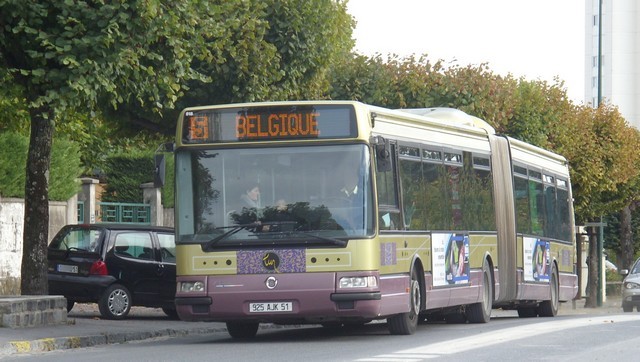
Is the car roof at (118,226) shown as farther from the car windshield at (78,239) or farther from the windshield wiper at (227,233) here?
the windshield wiper at (227,233)

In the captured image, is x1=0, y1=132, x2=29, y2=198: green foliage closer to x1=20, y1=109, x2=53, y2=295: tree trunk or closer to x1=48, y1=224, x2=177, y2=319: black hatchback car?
x1=48, y1=224, x2=177, y2=319: black hatchback car

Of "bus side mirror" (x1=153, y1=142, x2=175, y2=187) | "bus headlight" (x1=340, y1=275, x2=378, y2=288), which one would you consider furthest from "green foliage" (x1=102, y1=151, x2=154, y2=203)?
"bus headlight" (x1=340, y1=275, x2=378, y2=288)

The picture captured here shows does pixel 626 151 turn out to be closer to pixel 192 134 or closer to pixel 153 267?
pixel 153 267

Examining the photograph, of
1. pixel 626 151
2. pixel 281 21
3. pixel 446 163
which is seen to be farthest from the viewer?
pixel 626 151

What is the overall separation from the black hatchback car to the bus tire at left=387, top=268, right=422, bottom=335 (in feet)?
21.2

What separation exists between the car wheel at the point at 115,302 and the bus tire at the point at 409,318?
6332 mm

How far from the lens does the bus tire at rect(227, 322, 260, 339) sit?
18.9m

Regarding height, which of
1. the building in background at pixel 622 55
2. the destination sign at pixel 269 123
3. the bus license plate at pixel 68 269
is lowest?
the bus license plate at pixel 68 269

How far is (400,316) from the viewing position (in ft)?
60.4

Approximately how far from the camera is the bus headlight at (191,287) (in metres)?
17.0

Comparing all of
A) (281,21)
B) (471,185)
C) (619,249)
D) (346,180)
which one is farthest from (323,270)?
(619,249)

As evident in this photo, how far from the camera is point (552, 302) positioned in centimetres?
2834

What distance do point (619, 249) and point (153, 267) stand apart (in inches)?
2226

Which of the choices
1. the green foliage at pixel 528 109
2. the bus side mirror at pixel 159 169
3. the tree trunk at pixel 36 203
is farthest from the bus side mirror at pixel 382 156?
the green foliage at pixel 528 109
